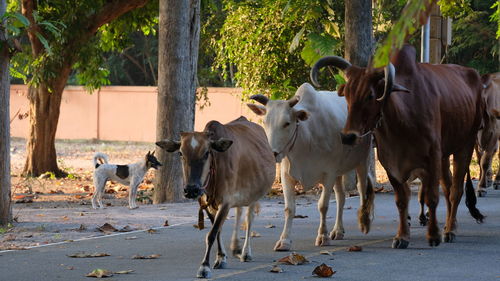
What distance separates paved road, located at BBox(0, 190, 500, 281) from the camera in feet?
31.2

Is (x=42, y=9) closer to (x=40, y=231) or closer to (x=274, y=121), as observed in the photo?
(x=40, y=231)

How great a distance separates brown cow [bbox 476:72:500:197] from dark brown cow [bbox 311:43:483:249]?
14.4ft

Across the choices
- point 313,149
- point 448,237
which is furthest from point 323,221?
point 448,237

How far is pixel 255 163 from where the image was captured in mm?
10406

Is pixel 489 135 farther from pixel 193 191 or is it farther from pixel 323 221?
pixel 193 191

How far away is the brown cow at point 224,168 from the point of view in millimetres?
9344

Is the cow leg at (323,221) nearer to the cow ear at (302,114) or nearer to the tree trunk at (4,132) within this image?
the cow ear at (302,114)

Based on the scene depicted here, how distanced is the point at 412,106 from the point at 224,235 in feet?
9.36

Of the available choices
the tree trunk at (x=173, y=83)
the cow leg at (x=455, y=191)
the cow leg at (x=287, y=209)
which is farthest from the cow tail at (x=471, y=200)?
the tree trunk at (x=173, y=83)

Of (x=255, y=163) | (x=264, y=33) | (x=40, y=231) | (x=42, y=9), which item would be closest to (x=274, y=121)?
(x=255, y=163)

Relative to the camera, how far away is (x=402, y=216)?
37.3 ft

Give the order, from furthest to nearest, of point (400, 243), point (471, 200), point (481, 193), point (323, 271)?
point (481, 193) → point (471, 200) → point (400, 243) → point (323, 271)

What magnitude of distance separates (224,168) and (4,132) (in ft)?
15.5

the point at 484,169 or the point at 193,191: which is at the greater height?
the point at 193,191
